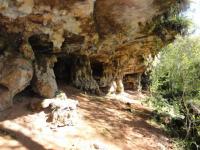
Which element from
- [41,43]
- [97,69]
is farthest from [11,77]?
[97,69]

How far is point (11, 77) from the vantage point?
827cm

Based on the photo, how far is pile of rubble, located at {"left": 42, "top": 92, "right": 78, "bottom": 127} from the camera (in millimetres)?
8148

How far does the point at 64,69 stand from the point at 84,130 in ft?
17.7

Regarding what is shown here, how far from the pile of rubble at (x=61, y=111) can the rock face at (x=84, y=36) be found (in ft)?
2.34

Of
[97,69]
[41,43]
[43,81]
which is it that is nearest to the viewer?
[43,81]

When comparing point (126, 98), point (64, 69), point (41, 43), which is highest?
point (41, 43)

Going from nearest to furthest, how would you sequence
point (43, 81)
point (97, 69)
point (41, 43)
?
point (43, 81), point (41, 43), point (97, 69)

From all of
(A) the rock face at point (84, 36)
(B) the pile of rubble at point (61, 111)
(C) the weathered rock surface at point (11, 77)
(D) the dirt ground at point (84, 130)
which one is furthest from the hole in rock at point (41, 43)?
(B) the pile of rubble at point (61, 111)

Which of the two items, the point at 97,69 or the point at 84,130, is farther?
the point at 97,69

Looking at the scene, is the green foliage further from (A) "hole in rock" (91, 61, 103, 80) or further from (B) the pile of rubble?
(B) the pile of rubble

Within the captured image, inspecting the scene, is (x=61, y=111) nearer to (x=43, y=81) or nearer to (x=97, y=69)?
(x=43, y=81)

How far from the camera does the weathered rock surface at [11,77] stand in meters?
8.20

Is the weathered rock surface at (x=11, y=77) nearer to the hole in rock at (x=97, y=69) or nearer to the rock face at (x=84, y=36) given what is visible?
the rock face at (x=84, y=36)

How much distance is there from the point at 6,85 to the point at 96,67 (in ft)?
23.5
